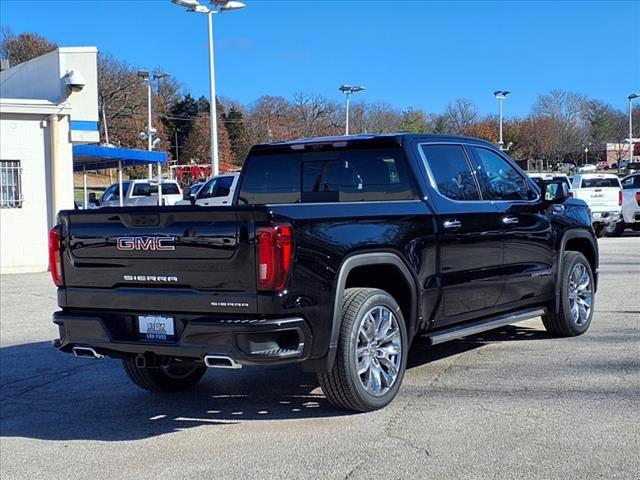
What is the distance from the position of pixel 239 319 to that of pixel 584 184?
19.1 meters

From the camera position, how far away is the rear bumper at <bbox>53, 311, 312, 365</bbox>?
472 centimetres

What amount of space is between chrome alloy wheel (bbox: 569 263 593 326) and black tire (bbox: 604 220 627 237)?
14.8 m

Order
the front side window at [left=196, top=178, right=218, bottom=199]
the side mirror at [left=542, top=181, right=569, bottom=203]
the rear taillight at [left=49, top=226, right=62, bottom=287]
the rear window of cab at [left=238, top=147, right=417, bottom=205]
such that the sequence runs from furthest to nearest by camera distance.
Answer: the front side window at [left=196, top=178, right=218, bottom=199] → the side mirror at [left=542, top=181, right=569, bottom=203] → the rear window of cab at [left=238, top=147, right=417, bottom=205] → the rear taillight at [left=49, top=226, right=62, bottom=287]

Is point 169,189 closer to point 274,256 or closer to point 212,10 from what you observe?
point 212,10

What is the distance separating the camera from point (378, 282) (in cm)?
575

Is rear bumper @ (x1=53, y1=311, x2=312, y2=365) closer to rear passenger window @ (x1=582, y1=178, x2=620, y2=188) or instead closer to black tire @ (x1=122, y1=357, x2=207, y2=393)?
black tire @ (x1=122, y1=357, x2=207, y2=393)

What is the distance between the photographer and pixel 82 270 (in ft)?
17.7

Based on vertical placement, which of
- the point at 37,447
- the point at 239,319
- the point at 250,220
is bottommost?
the point at 37,447

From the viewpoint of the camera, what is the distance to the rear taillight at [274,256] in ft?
15.3

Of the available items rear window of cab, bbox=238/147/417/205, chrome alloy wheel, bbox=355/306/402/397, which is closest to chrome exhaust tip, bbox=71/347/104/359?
chrome alloy wheel, bbox=355/306/402/397

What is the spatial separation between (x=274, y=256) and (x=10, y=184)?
1322 centimetres

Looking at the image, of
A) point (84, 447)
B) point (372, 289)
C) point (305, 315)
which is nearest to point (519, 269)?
point (372, 289)

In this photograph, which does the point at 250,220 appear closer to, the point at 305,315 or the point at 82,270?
the point at 305,315

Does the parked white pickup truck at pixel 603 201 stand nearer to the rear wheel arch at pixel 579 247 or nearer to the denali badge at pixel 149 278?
the rear wheel arch at pixel 579 247
